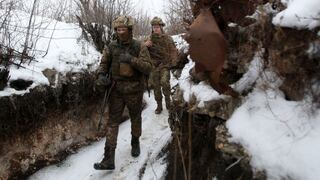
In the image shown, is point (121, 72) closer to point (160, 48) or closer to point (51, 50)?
point (160, 48)

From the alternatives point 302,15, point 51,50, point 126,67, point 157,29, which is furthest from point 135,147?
point 302,15

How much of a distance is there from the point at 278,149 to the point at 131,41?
10.9ft

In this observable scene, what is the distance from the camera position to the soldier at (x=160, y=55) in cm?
805

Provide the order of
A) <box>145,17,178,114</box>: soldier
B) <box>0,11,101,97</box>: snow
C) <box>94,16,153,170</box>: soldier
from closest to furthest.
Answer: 1. <box>94,16,153,170</box>: soldier
2. <box>0,11,101,97</box>: snow
3. <box>145,17,178,114</box>: soldier

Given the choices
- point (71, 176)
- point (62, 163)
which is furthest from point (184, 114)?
point (62, 163)

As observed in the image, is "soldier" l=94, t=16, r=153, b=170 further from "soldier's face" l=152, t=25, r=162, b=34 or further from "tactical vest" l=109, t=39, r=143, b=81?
"soldier's face" l=152, t=25, r=162, b=34

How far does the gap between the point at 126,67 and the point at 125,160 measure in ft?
4.66

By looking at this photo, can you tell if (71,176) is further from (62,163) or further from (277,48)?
(277,48)

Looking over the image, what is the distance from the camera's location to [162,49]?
321 inches

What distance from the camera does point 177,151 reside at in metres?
4.82

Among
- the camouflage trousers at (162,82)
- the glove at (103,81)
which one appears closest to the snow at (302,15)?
the glove at (103,81)

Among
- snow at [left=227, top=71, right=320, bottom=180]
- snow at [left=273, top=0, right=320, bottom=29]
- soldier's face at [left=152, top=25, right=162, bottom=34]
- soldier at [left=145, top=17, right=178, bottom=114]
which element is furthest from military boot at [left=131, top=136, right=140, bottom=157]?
snow at [left=273, top=0, right=320, bottom=29]

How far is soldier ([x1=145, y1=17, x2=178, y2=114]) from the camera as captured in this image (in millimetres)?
8047

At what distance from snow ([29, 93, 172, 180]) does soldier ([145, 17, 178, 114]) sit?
48 centimetres
